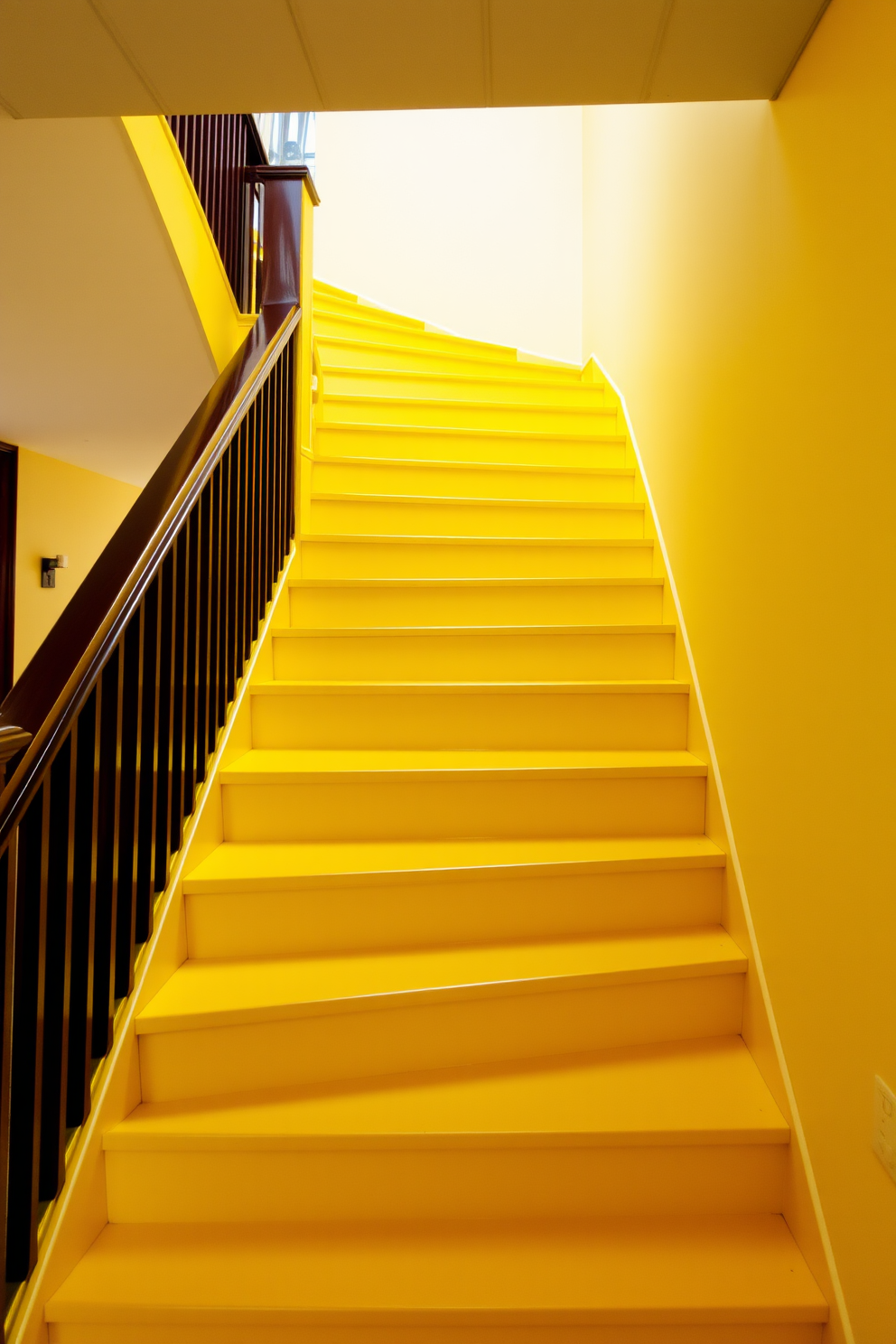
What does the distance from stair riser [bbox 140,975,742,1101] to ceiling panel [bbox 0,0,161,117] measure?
175cm

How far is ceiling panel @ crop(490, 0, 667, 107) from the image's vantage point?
128 centimetres

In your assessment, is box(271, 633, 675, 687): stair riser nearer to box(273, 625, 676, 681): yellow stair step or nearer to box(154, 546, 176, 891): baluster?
box(273, 625, 676, 681): yellow stair step

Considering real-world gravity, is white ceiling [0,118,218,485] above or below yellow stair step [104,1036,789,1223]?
above

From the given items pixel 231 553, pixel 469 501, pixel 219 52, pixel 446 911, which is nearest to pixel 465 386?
pixel 469 501

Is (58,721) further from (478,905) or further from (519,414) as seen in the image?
(519,414)

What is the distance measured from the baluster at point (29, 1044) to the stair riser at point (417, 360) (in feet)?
9.68

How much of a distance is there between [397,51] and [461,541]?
1.47m

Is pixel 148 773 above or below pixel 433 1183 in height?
above

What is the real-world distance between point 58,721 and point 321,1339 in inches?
40.7

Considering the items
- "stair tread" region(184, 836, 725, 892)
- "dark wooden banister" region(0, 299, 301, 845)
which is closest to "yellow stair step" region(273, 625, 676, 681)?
"stair tread" region(184, 836, 725, 892)

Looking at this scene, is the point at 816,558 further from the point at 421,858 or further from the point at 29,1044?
the point at 29,1044

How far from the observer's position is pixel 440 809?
2000 millimetres

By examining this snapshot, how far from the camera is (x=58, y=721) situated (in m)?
1.19

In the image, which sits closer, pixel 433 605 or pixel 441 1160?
pixel 441 1160
